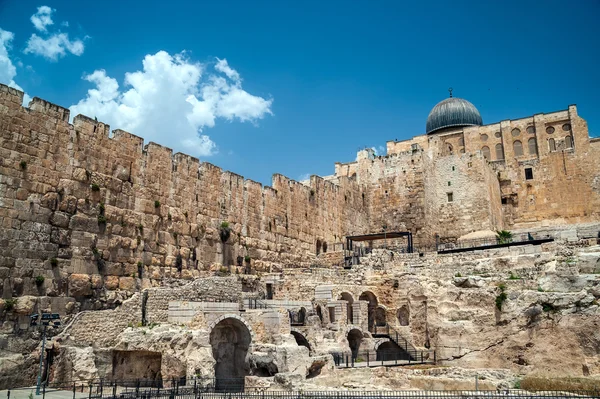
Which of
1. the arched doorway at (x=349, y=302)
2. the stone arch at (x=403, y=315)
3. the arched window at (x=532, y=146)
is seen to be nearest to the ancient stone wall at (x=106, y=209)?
the arched doorway at (x=349, y=302)

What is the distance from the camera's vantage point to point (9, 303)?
15.8 meters

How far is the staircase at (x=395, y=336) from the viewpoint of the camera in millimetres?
22523

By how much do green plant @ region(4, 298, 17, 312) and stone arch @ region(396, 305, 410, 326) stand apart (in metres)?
15.3

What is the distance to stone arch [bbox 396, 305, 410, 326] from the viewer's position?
2419 cm

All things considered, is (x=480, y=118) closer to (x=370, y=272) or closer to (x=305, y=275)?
(x=370, y=272)

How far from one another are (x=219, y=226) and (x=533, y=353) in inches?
526

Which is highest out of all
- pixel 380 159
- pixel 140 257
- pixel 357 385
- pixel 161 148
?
pixel 380 159

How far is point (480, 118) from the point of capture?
44062 millimetres

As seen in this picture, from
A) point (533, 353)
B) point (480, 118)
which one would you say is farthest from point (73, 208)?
point (480, 118)

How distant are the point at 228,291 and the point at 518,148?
86.9 feet

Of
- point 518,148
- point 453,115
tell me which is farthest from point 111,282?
point 453,115

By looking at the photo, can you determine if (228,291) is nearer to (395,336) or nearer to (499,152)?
(395,336)

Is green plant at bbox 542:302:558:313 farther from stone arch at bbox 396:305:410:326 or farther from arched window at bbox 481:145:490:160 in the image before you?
arched window at bbox 481:145:490:160

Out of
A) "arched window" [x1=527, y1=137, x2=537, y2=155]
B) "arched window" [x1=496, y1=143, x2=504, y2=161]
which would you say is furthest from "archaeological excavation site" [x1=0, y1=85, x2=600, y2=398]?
"arched window" [x1=496, y1=143, x2=504, y2=161]
